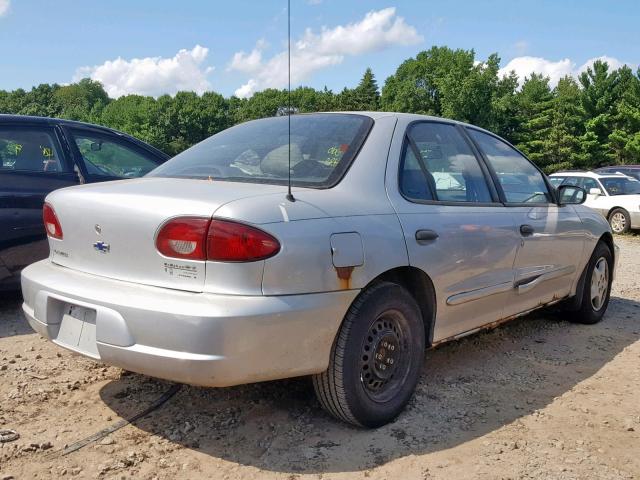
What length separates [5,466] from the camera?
254 centimetres

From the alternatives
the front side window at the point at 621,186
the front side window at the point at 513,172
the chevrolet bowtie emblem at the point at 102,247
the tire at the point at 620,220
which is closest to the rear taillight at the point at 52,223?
the chevrolet bowtie emblem at the point at 102,247

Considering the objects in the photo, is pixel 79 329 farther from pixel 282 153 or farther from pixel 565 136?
pixel 565 136

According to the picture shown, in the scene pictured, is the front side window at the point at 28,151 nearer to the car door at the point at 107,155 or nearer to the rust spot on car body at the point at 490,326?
the car door at the point at 107,155

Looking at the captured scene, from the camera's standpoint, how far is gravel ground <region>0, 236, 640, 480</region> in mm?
2578

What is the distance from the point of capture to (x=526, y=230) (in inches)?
154

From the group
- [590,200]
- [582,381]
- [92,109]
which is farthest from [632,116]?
[92,109]

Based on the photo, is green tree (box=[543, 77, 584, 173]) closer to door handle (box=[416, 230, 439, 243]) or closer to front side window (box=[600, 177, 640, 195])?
front side window (box=[600, 177, 640, 195])

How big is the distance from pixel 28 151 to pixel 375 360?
370 cm

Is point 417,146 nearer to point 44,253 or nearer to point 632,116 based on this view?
point 44,253

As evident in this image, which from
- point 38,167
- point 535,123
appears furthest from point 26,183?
point 535,123

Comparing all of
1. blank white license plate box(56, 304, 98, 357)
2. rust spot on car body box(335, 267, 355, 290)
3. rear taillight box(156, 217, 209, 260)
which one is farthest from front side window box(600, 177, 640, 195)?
blank white license plate box(56, 304, 98, 357)

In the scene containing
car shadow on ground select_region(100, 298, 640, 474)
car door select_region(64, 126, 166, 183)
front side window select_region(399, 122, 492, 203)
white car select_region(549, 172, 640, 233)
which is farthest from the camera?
white car select_region(549, 172, 640, 233)

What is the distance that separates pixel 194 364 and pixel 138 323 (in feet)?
0.96

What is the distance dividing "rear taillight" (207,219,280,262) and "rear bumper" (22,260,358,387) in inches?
6.3
